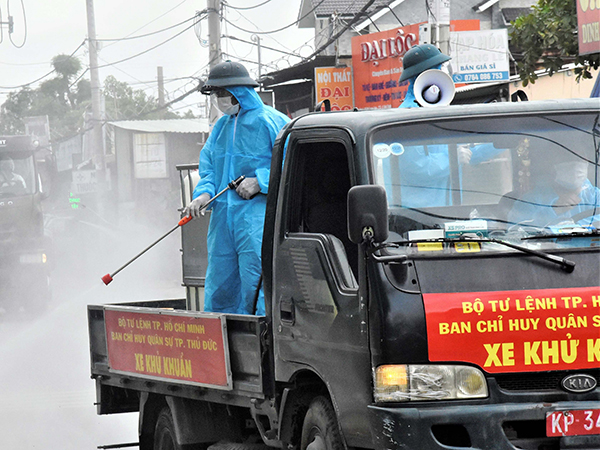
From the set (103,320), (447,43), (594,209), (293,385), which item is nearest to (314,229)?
(293,385)

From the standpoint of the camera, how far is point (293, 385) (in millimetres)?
4738

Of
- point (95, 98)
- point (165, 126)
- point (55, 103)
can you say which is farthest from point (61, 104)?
point (95, 98)

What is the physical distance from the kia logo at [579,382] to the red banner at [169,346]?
6.14 ft

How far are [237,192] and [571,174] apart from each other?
7.69 feet

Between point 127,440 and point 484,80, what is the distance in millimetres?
8797

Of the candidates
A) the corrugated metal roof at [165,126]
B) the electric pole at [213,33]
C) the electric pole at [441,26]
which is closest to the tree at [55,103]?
the corrugated metal roof at [165,126]

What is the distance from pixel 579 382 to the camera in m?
3.74

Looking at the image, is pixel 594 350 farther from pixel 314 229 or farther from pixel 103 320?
pixel 103 320

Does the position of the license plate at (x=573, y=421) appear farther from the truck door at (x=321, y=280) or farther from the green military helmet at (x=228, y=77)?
the green military helmet at (x=228, y=77)

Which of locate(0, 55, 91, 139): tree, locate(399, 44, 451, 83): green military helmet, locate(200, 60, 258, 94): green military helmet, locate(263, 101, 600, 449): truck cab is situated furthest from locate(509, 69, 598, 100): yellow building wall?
locate(0, 55, 91, 139): tree

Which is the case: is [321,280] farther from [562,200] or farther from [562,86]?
[562,86]

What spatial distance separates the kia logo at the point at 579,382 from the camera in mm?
3738

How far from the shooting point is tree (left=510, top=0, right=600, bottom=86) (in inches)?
384

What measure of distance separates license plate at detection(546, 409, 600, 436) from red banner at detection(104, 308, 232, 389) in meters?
1.85
